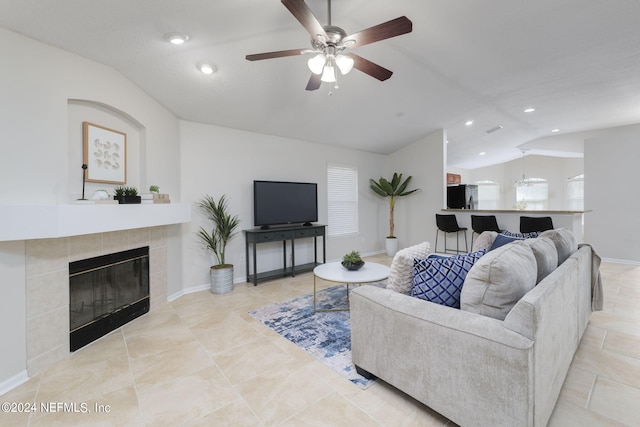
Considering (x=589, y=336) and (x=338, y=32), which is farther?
(x=589, y=336)

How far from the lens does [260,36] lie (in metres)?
2.52

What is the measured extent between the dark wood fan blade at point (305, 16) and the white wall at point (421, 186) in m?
4.35

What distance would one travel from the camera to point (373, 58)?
119 inches

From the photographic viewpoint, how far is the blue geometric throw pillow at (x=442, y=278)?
1.65 metres

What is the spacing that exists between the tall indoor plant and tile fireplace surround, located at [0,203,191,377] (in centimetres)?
472

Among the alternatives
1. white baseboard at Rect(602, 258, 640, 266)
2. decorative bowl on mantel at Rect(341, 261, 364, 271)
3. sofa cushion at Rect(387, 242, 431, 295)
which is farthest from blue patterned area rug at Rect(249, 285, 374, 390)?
white baseboard at Rect(602, 258, 640, 266)

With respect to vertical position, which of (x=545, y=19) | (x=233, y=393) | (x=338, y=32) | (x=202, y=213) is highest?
(x=545, y=19)

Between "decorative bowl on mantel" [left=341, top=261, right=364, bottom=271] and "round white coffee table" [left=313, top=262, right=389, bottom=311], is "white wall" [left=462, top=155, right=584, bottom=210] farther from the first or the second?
"decorative bowl on mantel" [left=341, top=261, right=364, bottom=271]

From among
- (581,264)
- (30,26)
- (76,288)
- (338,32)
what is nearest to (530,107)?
(581,264)

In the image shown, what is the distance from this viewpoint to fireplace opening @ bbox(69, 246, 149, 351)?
237 centimetres

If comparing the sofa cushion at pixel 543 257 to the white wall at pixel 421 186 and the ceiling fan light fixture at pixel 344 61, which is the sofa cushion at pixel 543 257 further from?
the white wall at pixel 421 186

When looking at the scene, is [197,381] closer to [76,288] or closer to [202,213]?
[76,288]

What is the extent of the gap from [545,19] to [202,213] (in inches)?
174

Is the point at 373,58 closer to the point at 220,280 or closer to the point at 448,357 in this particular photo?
the point at 448,357
